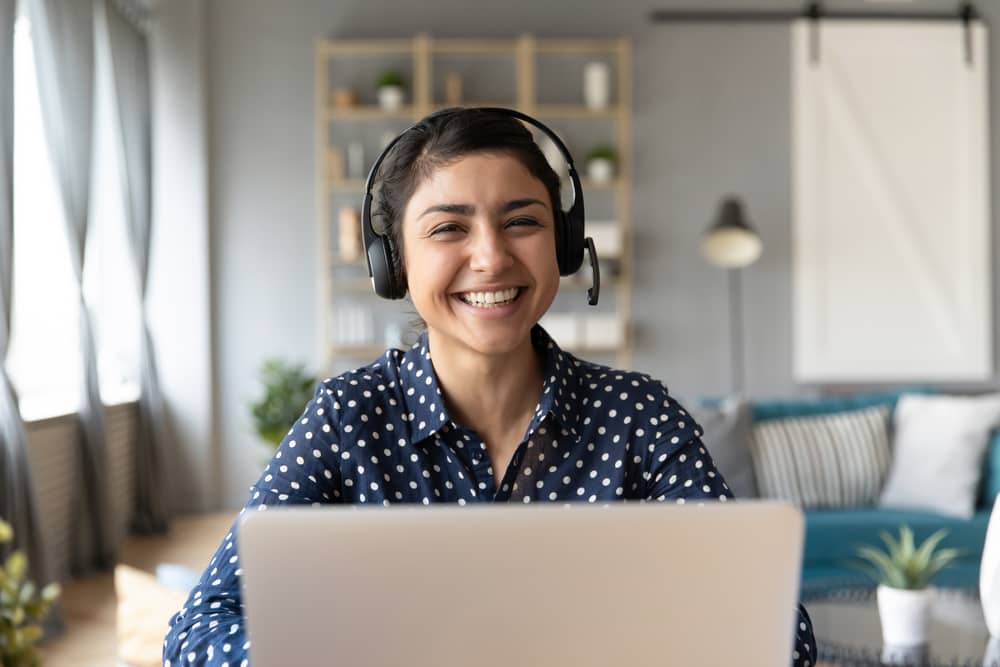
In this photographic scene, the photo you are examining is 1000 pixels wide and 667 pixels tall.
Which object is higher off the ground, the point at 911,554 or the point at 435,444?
the point at 435,444

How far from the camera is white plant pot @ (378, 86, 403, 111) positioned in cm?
626

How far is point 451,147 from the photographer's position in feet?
4.25

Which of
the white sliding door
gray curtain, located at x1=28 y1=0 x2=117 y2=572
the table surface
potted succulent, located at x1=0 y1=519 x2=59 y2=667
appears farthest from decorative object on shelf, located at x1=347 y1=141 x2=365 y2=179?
potted succulent, located at x1=0 y1=519 x2=59 y2=667

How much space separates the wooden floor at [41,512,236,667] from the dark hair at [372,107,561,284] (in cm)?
211

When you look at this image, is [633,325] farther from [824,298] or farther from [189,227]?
[189,227]

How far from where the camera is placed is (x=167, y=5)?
6.22 meters

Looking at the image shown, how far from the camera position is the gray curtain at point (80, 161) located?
466 centimetres

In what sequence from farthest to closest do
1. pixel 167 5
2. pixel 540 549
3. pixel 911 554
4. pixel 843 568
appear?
pixel 167 5 → pixel 843 568 → pixel 911 554 → pixel 540 549

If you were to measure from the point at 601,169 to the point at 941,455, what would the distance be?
8.47ft

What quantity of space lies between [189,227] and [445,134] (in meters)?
5.20

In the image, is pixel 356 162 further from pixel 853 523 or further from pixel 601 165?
pixel 853 523

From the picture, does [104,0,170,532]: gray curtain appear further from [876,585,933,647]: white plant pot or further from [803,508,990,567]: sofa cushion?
[876,585,933,647]: white plant pot

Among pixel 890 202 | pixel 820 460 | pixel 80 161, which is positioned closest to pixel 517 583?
pixel 820 460

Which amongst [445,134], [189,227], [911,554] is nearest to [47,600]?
[445,134]
